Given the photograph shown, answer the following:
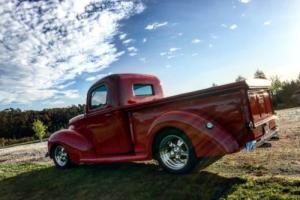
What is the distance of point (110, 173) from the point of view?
700cm

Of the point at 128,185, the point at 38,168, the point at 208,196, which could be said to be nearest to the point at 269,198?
the point at 208,196

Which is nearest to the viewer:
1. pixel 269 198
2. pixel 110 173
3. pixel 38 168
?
pixel 269 198

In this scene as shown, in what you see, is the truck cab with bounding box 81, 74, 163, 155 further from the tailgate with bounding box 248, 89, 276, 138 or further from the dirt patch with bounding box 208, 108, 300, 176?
the tailgate with bounding box 248, 89, 276, 138

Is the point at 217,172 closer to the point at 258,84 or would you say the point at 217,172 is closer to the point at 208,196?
the point at 208,196

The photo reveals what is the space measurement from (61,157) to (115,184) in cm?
282

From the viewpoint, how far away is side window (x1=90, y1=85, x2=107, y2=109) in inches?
279

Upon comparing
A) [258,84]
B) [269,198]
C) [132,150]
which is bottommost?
[269,198]

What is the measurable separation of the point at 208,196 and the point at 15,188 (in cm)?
494

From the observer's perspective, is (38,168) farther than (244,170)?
Yes

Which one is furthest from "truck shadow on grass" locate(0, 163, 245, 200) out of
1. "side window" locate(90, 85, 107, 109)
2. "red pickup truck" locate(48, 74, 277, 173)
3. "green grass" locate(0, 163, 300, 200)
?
"side window" locate(90, 85, 107, 109)

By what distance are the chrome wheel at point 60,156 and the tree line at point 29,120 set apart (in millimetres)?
39742

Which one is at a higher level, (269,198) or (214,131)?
(214,131)

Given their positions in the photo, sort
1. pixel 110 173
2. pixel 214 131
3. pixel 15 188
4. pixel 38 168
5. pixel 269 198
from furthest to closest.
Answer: pixel 38 168 → pixel 15 188 → pixel 110 173 → pixel 214 131 → pixel 269 198

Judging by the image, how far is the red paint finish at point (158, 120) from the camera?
4789 mm
